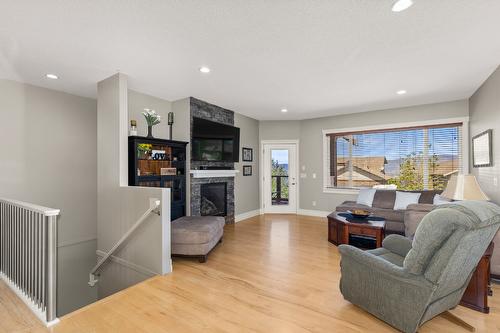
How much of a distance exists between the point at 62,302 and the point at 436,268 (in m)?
5.33

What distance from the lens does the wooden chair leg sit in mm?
1972

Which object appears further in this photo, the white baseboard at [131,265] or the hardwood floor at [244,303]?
the white baseboard at [131,265]

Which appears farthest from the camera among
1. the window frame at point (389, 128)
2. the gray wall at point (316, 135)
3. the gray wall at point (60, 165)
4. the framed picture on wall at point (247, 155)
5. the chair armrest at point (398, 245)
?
the framed picture on wall at point (247, 155)

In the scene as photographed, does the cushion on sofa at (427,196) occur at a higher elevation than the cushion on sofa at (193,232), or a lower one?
higher

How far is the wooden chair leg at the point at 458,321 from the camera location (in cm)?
197

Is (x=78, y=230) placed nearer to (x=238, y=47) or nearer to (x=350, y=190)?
(x=238, y=47)

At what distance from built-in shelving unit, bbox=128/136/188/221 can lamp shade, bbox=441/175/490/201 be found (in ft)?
13.6

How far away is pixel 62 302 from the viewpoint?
4.06 metres

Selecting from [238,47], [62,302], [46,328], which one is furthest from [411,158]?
[62,302]

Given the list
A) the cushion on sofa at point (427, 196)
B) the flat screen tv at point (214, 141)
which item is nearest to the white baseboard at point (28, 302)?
the flat screen tv at point (214, 141)

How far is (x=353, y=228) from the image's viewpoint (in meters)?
3.79

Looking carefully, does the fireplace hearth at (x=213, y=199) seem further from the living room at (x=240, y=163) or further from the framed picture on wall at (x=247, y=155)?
the framed picture on wall at (x=247, y=155)

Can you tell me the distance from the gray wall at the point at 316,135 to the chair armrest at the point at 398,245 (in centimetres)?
359

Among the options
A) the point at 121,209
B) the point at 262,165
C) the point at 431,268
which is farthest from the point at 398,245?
the point at 262,165
